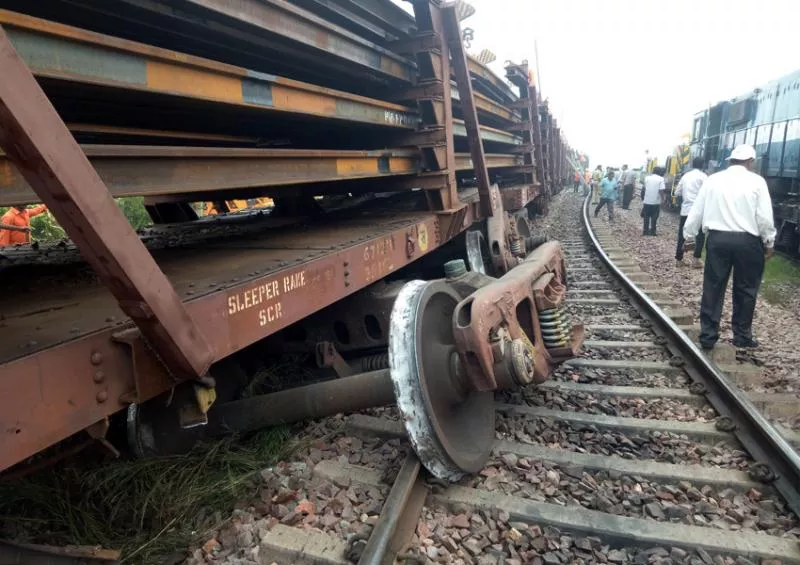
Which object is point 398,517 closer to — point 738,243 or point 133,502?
point 133,502

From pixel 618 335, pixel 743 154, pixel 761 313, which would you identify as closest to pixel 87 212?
pixel 618 335

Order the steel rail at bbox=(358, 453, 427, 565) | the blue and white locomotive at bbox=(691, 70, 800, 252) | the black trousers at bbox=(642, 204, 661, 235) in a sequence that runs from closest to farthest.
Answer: the steel rail at bbox=(358, 453, 427, 565)
the blue and white locomotive at bbox=(691, 70, 800, 252)
the black trousers at bbox=(642, 204, 661, 235)

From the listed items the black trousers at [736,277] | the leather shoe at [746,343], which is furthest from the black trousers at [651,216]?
the leather shoe at [746,343]

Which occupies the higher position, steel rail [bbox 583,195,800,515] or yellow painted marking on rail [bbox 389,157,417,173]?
yellow painted marking on rail [bbox 389,157,417,173]

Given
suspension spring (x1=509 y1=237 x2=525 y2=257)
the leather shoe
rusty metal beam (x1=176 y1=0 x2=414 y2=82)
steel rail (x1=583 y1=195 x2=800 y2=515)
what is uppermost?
rusty metal beam (x1=176 y1=0 x2=414 y2=82)

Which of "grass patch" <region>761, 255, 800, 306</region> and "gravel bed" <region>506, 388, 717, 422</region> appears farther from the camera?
"grass patch" <region>761, 255, 800, 306</region>

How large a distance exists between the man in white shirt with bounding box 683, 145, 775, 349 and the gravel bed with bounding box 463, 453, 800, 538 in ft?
7.98

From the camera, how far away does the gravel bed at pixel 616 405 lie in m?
3.62

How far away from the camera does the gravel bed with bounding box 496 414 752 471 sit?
3098mm

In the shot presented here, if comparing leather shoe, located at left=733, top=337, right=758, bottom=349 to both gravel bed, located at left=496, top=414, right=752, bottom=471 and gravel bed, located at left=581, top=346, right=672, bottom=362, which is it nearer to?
gravel bed, located at left=581, top=346, right=672, bottom=362

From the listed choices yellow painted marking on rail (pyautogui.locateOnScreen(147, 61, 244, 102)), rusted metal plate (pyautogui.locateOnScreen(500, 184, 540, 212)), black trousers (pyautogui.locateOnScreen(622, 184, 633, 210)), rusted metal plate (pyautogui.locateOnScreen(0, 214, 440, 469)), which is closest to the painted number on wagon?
rusted metal plate (pyautogui.locateOnScreen(0, 214, 440, 469))

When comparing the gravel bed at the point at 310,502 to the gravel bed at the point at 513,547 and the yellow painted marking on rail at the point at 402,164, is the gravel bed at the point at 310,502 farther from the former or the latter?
the yellow painted marking on rail at the point at 402,164

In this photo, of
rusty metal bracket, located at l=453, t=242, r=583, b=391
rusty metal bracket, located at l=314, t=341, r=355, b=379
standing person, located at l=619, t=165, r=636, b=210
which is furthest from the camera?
standing person, located at l=619, t=165, r=636, b=210

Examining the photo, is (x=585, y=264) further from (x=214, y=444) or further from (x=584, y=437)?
(x=214, y=444)
